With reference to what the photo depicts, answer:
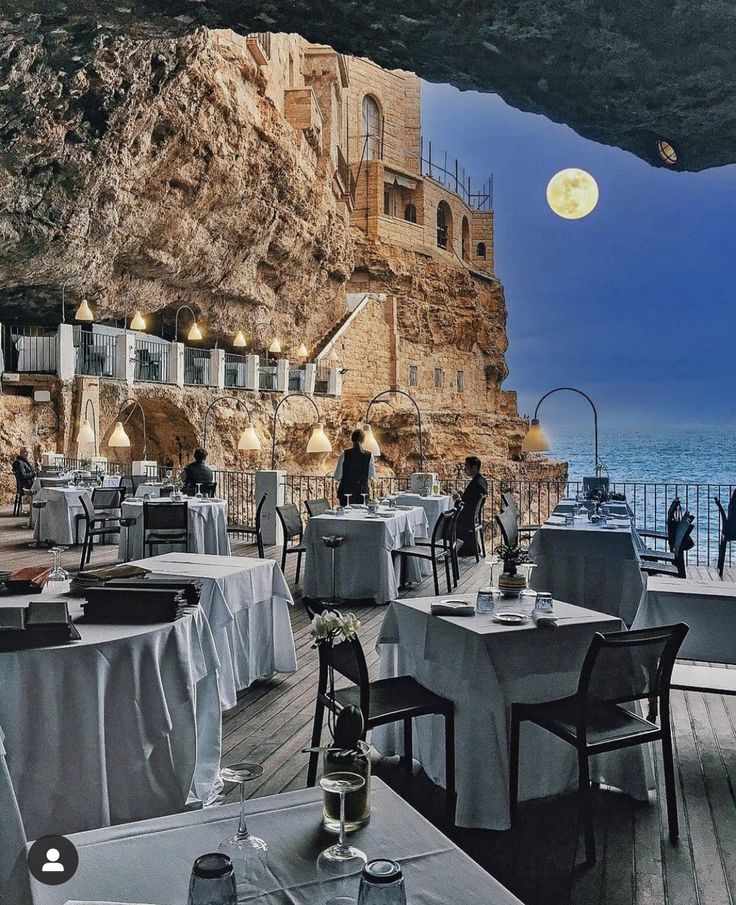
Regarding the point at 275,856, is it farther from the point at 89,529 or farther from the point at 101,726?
the point at 89,529

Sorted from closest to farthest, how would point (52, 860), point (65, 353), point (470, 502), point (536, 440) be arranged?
point (52, 860) → point (536, 440) → point (470, 502) → point (65, 353)

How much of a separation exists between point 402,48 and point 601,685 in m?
4.36

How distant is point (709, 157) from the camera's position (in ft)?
16.5

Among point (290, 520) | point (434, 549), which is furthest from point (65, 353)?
point (434, 549)

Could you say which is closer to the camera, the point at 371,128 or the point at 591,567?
the point at 591,567

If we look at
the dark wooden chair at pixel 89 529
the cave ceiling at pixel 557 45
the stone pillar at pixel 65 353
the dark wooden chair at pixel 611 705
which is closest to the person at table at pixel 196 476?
the dark wooden chair at pixel 89 529

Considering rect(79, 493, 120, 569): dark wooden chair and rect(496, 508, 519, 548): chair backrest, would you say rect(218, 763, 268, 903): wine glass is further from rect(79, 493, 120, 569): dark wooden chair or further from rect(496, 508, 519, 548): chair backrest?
rect(79, 493, 120, 569): dark wooden chair

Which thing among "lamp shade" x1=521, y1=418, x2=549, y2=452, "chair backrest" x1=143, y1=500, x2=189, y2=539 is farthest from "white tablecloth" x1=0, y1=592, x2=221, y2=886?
"lamp shade" x1=521, y1=418, x2=549, y2=452

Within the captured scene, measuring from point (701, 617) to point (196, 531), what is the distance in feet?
19.8

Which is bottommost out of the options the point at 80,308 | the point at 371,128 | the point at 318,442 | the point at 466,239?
the point at 318,442

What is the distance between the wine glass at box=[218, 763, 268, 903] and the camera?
134 centimetres

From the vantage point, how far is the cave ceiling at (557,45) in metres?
4.12

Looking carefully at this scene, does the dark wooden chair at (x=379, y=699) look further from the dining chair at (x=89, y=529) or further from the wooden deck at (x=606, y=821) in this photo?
the dining chair at (x=89, y=529)

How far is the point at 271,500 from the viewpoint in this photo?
11.9 metres
